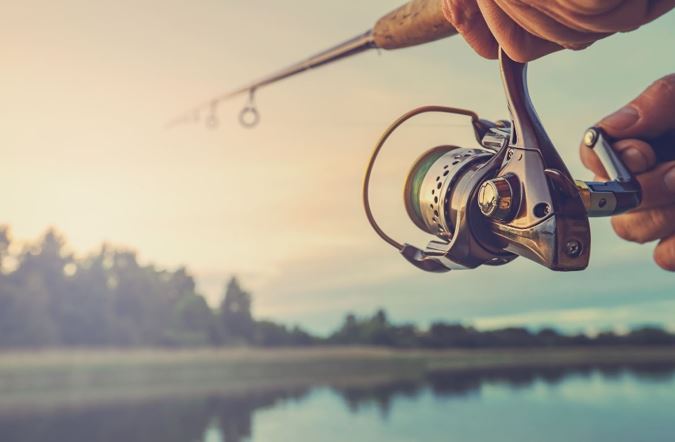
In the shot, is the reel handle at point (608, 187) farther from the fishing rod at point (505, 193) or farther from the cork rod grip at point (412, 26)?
the cork rod grip at point (412, 26)

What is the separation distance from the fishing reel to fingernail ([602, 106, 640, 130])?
0.9 inches

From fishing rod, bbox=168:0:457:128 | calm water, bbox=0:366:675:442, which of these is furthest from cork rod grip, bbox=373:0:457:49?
calm water, bbox=0:366:675:442

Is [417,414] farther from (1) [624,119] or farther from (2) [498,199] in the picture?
(2) [498,199]

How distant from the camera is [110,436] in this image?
20.7 metres

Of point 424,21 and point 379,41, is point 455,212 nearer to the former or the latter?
point 424,21

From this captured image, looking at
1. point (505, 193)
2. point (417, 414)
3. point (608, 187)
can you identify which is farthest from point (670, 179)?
point (417, 414)

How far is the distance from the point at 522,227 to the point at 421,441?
69.7 feet

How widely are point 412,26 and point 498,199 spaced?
0.49 meters

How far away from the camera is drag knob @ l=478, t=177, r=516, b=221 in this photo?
90 centimetres

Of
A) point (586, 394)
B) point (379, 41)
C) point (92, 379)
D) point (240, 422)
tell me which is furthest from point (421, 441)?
point (379, 41)

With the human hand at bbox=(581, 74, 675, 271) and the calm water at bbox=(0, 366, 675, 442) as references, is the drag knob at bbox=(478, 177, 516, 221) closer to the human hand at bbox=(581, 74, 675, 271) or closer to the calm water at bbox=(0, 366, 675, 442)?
the human hand at bbox=(581, 74, 675, 271)

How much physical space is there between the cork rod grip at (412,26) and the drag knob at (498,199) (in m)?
0.35

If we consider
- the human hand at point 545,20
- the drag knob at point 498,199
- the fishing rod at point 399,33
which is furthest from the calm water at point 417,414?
the human hand at point 545,20

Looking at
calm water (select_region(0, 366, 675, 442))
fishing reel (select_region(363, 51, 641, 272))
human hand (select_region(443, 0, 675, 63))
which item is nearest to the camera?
human hand (select_region(443, 0, 675, 63))
